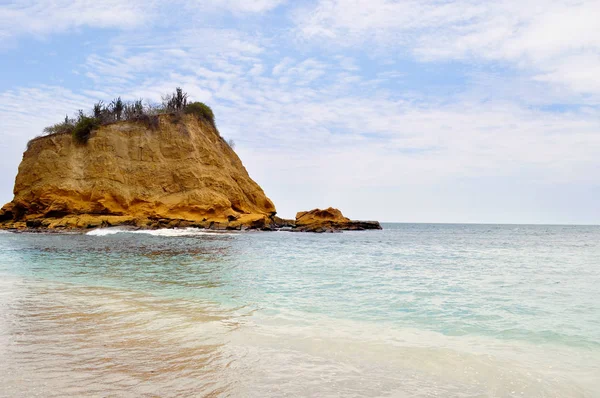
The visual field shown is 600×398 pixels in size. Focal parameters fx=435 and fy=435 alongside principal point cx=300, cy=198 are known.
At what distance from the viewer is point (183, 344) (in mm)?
4539

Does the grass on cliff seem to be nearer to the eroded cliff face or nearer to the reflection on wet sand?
the eroded cliff face

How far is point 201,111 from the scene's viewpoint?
43.9m

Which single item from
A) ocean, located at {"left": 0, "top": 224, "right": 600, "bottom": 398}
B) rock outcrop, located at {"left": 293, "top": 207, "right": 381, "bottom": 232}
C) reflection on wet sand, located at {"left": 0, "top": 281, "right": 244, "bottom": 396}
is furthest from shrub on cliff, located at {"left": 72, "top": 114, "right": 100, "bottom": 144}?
reflection on wet sand, located at {"left": 0, "top": 281, "right": 244, "bottom": 396}

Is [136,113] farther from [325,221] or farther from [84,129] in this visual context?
[325,221]

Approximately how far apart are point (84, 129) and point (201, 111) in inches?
430

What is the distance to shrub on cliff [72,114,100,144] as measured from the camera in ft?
132

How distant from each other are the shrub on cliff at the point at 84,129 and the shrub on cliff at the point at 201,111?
28.3ft

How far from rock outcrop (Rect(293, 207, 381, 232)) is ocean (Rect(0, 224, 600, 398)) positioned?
105 feet

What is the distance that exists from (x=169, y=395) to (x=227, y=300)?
4.21 metres

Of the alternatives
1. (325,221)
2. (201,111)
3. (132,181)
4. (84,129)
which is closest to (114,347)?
(132,181)

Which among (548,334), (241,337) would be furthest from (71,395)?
(548,334)

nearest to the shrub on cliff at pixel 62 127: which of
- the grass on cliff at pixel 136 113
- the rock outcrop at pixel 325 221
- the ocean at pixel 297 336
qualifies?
the grass on cliff at pixel 136 113

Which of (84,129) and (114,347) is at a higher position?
(84,129)

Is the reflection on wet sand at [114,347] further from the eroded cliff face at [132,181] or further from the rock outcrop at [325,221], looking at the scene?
the rock outcrop at [325,221]
